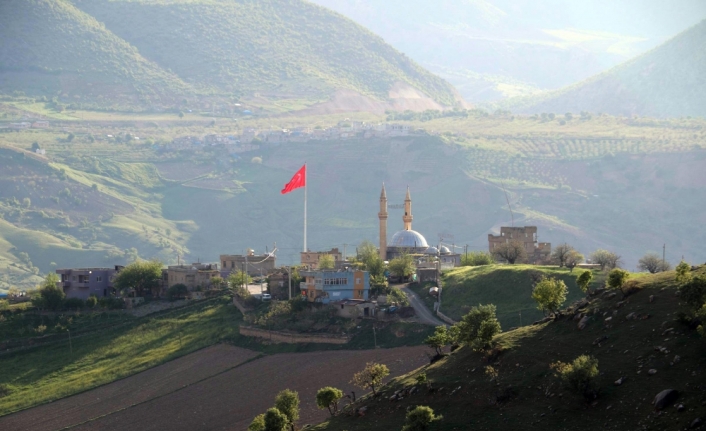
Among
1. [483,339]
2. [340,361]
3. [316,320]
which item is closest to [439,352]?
[483,339]

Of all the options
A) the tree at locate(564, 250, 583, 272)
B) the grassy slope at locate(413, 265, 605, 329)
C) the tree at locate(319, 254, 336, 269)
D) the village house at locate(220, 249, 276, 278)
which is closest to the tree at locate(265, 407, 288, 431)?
the grassy slope at locate(413, 265, 605, 329)

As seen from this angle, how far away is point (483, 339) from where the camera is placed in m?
58.7

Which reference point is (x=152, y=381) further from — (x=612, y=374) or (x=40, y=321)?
(x=612, y=374)

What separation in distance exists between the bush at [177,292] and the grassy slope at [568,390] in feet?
152

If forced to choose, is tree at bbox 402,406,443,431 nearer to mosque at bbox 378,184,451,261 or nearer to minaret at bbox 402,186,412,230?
mosque at bbox 378,184,451,261

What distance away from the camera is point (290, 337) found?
85.8m

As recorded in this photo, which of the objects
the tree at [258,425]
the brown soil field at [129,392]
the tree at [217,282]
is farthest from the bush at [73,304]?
the tree at [258,425]

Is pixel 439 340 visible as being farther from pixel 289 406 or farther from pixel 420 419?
pixel 420 419

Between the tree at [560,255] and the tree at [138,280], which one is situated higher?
the tree at [560,255]

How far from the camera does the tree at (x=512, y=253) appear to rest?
4220 inches

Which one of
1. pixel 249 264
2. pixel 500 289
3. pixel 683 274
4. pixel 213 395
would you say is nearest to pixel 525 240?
pixel 249 264

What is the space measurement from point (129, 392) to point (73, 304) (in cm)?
2386

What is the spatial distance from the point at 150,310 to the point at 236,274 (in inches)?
303

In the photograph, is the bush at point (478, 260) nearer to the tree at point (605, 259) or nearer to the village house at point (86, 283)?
the tree at point (605, 259)
